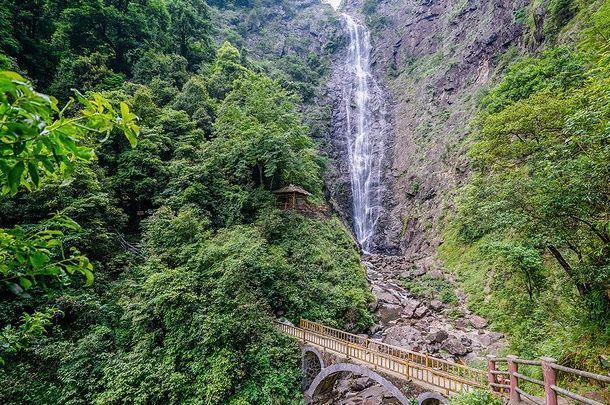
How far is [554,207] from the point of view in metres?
7.07

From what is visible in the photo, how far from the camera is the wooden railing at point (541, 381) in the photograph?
369cm

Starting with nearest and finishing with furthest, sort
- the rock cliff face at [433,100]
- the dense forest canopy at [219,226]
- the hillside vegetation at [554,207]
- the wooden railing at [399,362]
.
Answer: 1. the hillside vegetation at [554,207]
2. the dense forest canopy at [219,226]
3. the wooden railing at [399,362]
4. the rock cliff face at [433,100]

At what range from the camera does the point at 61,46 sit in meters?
21.1

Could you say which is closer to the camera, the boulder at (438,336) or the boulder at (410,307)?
the boulder at (438,336)

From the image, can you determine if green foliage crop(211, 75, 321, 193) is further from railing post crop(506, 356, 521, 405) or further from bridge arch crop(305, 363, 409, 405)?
railing post crop(506, 356, 521, 405)

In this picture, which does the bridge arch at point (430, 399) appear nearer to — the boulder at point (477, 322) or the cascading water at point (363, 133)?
the boulder at point (477, 322)

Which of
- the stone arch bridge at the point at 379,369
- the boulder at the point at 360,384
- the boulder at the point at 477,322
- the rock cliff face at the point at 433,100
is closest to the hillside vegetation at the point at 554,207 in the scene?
the boulder at the point at 477,322

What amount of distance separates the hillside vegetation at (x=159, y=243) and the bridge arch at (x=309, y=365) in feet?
1.02

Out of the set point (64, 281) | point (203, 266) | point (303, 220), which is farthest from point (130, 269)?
point (64, 281)

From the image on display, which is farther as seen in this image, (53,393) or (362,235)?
(362,235)

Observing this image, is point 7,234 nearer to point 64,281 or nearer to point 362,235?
point 64,281

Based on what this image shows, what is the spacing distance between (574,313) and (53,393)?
49.5ft

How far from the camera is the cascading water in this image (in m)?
32.9

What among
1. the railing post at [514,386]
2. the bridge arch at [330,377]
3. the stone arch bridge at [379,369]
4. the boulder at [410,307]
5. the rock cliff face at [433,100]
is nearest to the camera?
the railing post at [514,386]
